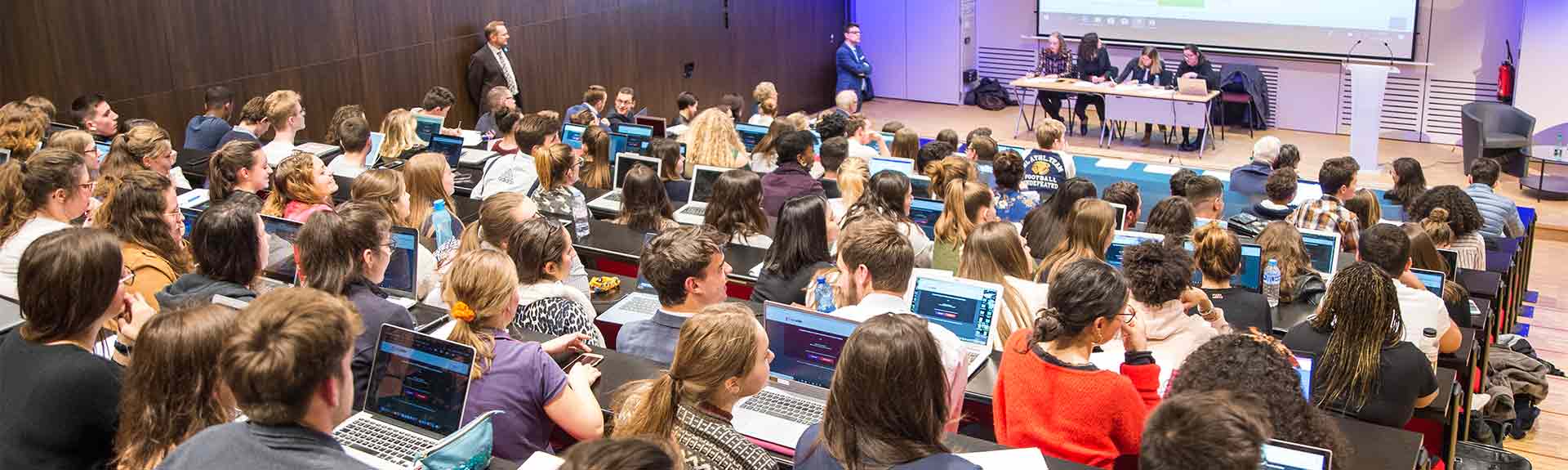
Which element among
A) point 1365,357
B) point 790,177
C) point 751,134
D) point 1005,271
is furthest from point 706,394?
point 751,134

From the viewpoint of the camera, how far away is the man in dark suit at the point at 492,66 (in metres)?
10.3

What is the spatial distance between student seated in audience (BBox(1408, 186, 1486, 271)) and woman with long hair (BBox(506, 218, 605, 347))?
463 centimetres

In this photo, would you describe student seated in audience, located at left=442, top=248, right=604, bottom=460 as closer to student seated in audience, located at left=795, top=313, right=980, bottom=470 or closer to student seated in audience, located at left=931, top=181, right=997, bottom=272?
student seated in audience, located at left=795, top=313, right=980, bottom=470

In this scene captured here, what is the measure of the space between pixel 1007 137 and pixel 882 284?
946 centimetres

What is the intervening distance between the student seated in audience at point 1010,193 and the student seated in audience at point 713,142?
167 cm

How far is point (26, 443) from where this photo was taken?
8.98 ft

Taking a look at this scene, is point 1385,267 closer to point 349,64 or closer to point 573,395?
point 573,395

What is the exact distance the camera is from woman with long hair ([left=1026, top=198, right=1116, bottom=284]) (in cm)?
479

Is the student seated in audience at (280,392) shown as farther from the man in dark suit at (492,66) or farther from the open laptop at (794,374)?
the man in dark suit at (492,66)

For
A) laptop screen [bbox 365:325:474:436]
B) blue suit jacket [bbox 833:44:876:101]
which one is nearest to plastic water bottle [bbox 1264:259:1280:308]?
laptop screen [bbox 365:325:474:436]

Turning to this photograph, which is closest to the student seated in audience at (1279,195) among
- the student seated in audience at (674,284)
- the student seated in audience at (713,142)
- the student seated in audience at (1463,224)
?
the student seated in audience at (1463,224)

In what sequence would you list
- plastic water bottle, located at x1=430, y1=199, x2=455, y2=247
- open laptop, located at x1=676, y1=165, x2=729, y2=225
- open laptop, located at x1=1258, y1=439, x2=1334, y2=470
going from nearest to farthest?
1. open laptop, located at x1=1258, y1=439, x2=1334, y2=470
2. plastic water bottle, located at x1=430, y1=199, x2=455, y2=247
3. open laptop, located at x1=676, y1=165, x2=729, y2=225

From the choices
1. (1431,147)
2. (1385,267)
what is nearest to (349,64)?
(1385,267)

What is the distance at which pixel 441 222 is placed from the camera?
17.7ft
